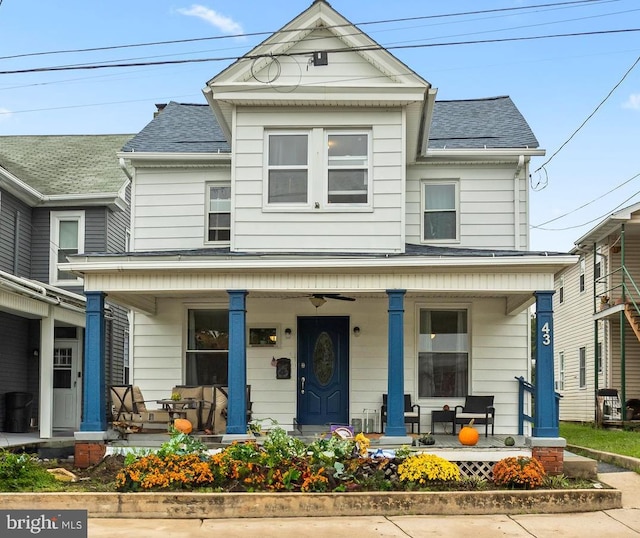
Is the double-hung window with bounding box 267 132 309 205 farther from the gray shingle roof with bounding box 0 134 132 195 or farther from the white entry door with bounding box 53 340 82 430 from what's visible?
the white entry door with bounding box 53 340 82 430

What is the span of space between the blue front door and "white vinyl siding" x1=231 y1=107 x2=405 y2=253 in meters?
1.74

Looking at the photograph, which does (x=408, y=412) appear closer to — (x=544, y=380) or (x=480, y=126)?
(x=544, y=380)

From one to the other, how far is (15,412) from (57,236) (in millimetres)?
4392

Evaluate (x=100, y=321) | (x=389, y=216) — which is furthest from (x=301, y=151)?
(x=100, y=321)

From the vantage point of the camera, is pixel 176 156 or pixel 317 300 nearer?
pixel 317 300

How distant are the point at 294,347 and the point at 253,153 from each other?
3461 millimetres

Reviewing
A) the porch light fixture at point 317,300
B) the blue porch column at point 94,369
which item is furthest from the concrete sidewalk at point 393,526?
the porch light fixture at point 317,300

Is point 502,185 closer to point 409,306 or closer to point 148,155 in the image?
point 409,306

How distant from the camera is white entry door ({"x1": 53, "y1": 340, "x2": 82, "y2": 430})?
2014 centimetres

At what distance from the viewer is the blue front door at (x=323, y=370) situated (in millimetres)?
15398

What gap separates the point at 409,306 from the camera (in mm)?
15398

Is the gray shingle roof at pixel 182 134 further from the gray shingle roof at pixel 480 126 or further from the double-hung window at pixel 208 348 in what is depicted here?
the gray shingle roof at pixel 480 126

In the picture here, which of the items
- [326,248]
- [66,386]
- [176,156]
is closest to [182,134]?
[176,156]

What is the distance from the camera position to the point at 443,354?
15.5 metres
